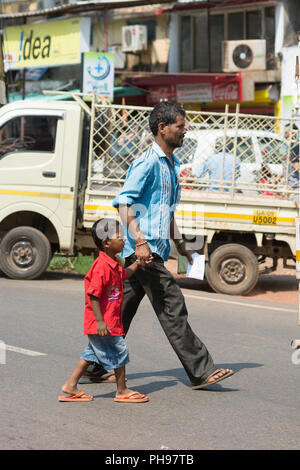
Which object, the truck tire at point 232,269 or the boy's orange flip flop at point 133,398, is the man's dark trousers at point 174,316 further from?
the truck tire at point 232,269

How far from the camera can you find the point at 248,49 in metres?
22.5

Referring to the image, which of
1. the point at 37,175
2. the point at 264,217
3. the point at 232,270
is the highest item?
the point at 37,175

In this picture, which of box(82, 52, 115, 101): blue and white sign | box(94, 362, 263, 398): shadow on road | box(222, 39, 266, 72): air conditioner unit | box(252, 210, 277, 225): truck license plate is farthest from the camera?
box(222, 39, 266, 72): air conditioner unit

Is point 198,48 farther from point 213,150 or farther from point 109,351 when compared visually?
point 109,351

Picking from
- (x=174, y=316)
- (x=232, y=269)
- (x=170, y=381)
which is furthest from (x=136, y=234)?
(x=232, y=269)

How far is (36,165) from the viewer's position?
11430 millimetres

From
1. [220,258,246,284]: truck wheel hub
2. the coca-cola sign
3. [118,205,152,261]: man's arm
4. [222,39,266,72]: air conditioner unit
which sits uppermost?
[222,39,266,72]: air conditioner unit

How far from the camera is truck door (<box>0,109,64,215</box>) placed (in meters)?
11.4

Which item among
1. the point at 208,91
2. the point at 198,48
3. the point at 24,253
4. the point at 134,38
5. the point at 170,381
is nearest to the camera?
the point at 170,381

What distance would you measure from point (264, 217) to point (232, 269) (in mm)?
809

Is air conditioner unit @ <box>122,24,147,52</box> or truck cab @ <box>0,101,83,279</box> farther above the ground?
air conditioner unit @ <box>122,24,147,52</box>

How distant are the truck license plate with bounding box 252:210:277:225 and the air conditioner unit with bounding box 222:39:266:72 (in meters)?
12.1

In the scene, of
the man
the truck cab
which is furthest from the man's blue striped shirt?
the truck cab

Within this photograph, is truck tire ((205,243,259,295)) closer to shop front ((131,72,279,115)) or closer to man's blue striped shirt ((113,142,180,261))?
man's blue striped shirt ((113,142,180,261))
